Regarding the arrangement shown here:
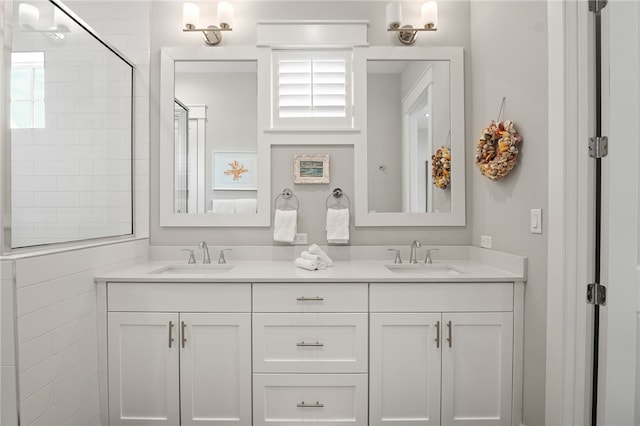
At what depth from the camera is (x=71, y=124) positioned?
195cm

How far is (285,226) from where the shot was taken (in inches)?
91.8

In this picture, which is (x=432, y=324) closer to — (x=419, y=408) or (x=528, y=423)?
(x=419, y=408)

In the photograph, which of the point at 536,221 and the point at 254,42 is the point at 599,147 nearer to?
the point at 536,221

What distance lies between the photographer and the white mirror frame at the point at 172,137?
237 cm

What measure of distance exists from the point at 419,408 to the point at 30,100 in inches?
96.1

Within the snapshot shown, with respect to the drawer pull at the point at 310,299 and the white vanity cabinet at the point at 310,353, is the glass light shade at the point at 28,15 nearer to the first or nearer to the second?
the white vanity cabinet at the point at 310,353

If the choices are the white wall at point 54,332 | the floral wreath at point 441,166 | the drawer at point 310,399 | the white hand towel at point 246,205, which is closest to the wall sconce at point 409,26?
the floral wreath at point 441,166

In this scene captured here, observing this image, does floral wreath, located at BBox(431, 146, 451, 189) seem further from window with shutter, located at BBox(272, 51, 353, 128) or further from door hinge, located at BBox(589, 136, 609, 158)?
door hinge, located at BBox(589, 136, 609, 158)

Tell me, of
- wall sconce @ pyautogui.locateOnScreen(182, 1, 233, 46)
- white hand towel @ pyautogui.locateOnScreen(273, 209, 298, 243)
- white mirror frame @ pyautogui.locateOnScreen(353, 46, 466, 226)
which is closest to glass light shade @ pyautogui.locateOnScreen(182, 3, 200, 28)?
wall sconce @ pyautogui.locateOnScreen(182, 1, 233, 46)

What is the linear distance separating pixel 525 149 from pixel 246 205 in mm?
1663

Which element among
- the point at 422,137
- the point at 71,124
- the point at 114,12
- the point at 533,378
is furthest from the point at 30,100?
the point at 533,378

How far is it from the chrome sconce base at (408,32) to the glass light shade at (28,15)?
190 cm

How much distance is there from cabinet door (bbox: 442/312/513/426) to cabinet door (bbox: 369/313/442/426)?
0.22 ft

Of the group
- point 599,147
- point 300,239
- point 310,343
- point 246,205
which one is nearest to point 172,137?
point 246,205
